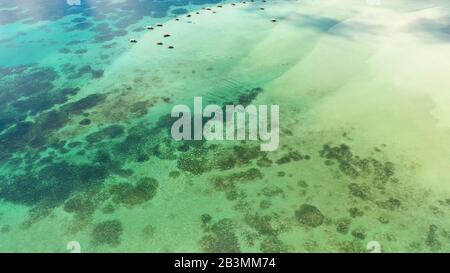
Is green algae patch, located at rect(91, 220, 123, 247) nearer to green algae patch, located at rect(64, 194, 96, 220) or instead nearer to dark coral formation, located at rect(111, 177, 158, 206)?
green algae patch, located at rect(64, 194, 96, 220)

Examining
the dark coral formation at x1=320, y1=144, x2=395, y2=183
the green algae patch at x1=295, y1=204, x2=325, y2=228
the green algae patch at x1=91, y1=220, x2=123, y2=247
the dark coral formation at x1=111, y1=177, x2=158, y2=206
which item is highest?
the dark coral formation at x1=320, y1=144, x2=395, y2=183

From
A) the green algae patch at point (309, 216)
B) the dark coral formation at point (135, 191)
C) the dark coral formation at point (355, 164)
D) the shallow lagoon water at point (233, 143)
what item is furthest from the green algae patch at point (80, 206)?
the dark coral formation at point (355, 164)

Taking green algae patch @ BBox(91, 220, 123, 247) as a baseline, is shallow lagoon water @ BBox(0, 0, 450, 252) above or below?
above

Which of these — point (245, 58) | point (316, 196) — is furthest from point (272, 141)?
point (245, 58)

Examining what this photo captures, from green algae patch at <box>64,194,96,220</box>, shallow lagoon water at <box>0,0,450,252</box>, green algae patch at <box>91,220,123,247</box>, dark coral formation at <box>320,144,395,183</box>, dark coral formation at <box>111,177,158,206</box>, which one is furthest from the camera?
dark coral formation at <box>320,144,395,183</box>

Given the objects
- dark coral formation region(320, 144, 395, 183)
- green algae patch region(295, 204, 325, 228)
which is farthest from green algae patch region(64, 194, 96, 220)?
dark coral formation region(320, 144, 395, 183)

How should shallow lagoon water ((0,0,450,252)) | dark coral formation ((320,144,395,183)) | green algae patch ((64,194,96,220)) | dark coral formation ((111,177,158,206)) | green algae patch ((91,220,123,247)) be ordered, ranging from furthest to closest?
dark coral formation ((320,144,395,183)), dark coral formation ((111,177,158,206)), green algae patch ((64,194,96,220)), shallow lagoon water ((0,0,450,252)), green algae patch ((91,220,123,247))

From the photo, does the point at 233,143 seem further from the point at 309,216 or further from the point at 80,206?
the point at 80,206
